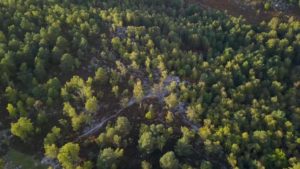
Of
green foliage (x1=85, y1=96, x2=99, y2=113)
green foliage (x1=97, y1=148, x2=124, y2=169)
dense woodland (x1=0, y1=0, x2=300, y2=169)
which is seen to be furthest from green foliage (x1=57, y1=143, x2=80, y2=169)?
green foliage (x1=85, y1=96, x2=99, y2=113)

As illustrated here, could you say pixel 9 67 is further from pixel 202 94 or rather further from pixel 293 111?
pixel 293 111

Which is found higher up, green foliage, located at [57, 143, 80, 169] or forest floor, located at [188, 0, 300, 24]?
forest floor, located at [188, 0, 300, 24]

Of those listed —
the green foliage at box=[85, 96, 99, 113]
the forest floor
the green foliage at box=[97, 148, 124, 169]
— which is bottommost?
the green foliage at box=[97, 148, 124, 169]

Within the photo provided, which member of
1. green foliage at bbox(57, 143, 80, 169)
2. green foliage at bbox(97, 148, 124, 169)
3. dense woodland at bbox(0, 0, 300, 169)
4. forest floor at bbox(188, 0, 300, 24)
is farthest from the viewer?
forest floor at bbox(188, 0, 300, 24)

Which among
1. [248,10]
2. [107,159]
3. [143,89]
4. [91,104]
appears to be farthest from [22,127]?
[248,10]

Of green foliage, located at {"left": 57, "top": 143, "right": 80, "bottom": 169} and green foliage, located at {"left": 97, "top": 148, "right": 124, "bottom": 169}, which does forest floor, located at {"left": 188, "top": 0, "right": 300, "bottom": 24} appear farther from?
green foliage, located at {"left": 57, "top": 143, "right": 80, "bottom": 169}

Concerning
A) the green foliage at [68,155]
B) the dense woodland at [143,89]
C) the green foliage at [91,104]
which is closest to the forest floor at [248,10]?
the dense woodland at [143,89]
